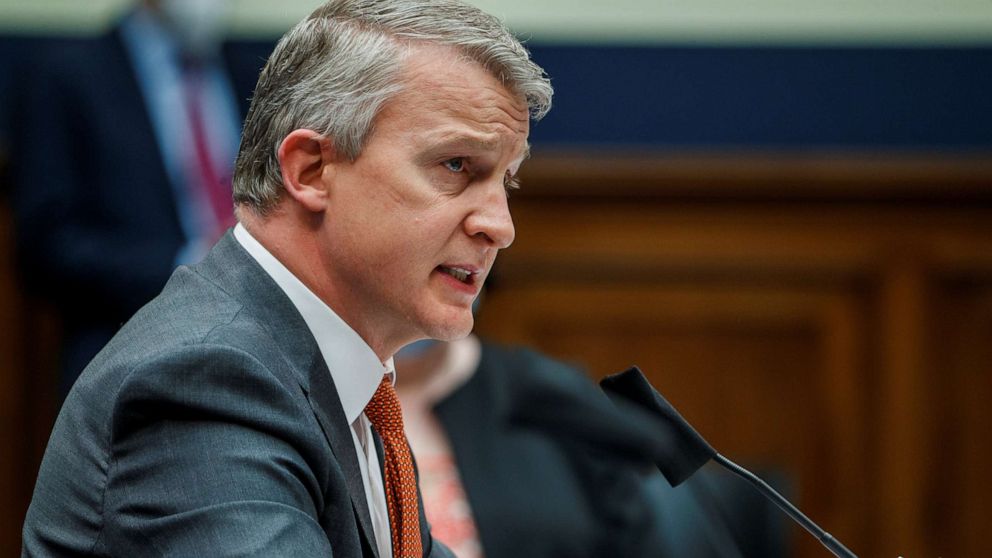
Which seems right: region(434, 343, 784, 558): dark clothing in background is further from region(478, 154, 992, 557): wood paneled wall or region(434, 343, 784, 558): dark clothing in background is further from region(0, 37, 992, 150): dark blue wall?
region(0, 37, 992, 150): dark blue wall

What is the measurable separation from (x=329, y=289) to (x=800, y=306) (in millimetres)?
2227

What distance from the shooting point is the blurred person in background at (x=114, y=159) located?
2.83 meters

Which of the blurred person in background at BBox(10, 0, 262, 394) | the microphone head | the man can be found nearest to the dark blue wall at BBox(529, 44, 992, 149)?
the blurred person in background at BBox(10, 0, 262, 394)

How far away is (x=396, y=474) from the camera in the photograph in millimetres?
1393

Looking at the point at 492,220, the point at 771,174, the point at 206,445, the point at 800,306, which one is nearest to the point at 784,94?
the point at 771,174

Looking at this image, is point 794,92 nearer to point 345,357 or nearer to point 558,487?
point 558,487

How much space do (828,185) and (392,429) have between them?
2170 mm

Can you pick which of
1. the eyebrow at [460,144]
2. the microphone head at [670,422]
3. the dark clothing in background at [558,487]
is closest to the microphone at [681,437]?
the microphone head at [670,422]

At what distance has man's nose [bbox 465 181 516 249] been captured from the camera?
1.34 meters

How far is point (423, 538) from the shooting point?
144 centimetres

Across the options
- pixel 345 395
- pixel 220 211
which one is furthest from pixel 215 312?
pixel 220 211

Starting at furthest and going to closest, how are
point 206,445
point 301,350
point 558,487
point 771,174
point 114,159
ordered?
point 771,174 < point 114,159 < point 558,487 < point 301,350 < point 206,445

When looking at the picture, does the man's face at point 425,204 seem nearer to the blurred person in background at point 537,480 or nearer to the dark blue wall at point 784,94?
the blurred person in background at point 537,480

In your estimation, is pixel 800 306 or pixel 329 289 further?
pixel 800 306
